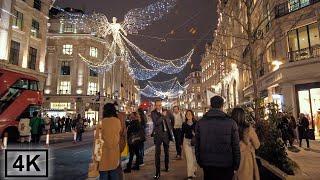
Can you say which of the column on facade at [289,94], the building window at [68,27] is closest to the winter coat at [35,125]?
the column on facade at [289,94]

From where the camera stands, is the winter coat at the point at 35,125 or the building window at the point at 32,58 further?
the building window at the point at 32,58

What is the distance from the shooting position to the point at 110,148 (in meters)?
4.79

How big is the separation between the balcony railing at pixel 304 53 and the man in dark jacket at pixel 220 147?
60.7ft

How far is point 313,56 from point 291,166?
50.0 ft

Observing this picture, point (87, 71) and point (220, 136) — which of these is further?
point (87, 71)

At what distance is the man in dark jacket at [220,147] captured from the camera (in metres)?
4.00

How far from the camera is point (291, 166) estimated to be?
714 centimetres

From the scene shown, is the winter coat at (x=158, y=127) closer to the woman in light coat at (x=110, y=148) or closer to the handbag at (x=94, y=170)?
the woman in light coat at (x=110, y=148)

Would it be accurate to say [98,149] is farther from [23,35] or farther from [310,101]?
[23,35]

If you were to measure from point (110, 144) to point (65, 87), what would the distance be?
49999 millimetres

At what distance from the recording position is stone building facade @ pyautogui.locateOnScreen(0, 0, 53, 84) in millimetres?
29172

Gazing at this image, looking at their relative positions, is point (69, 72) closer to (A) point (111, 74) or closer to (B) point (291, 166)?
(A) point (111, 74)

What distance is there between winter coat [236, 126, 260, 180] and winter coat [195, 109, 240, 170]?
1.09m

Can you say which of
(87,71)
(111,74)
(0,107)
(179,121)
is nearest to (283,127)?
(179,121)
